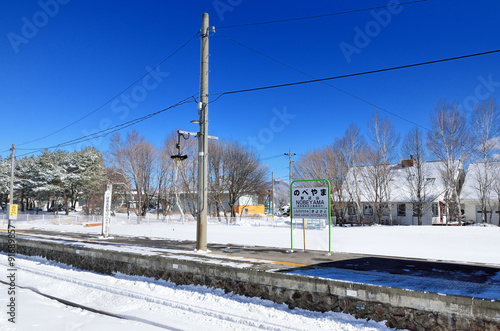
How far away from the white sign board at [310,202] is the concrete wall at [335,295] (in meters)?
3.60

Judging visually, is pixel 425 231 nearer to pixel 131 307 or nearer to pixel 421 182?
pixel 421 182

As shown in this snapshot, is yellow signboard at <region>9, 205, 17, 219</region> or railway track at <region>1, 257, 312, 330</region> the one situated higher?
yellow signboard at <region>9, 205, 17, 219</region>

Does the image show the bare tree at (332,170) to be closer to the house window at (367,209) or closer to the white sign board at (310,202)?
the house window at (367,209)

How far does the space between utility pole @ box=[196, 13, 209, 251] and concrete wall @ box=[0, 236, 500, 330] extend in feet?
7.21

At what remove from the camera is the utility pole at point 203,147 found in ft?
37.9

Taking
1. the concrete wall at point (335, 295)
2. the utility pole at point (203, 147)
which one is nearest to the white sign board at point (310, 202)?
the utility pole at point (203, 147)

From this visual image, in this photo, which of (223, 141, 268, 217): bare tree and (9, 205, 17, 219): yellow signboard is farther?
(223, 141, 268, 217): bare tree

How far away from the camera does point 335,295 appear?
6.39 metres

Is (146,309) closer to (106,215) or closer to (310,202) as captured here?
(310,202)

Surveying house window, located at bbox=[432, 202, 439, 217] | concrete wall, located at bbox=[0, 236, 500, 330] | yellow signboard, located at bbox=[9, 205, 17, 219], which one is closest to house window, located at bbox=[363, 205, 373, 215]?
house window, located at bbox=[432, 202, 439, 217]

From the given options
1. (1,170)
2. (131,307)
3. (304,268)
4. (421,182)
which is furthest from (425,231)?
(1,170)

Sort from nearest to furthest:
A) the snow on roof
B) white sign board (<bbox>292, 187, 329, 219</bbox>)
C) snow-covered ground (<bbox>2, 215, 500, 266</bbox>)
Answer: white sign board (<bbox>292, 187, 329, 219</bbox>)
snow-covered ground (<bbox>2, 215, 500, 266</bbox>)
the snow on roof

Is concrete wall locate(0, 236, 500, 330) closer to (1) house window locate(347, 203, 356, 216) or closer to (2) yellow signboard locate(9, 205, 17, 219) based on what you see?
(2) yellow signboard locate(9, 205, 17, 219)

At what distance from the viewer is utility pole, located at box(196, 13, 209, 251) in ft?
37.9
